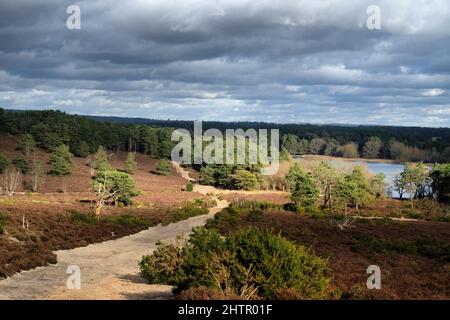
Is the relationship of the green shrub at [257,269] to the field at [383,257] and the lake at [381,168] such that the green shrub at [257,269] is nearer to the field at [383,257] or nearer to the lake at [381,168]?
the field at [383,257]

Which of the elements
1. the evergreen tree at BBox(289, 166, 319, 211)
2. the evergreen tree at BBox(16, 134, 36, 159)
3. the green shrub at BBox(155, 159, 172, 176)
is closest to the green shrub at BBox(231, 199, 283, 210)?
the evergreen tree at BBox(289, 166, 319, 211)

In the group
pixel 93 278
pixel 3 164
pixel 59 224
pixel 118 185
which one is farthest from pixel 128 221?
pixel 3 164

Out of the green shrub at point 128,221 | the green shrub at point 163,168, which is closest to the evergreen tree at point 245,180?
the green shrub at point 163,168

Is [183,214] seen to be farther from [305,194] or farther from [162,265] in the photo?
[162,265]

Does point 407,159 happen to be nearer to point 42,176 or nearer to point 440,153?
point 440,153

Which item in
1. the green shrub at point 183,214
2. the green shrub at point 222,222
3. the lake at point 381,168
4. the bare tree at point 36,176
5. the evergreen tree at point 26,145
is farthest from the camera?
the lake at point 381,168

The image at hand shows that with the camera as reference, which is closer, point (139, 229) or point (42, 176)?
point (139, 229)

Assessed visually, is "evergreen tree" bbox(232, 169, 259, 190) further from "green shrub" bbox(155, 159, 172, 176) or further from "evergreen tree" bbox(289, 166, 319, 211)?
"evergreen tree" bbox(289, 166, 319, 211)
